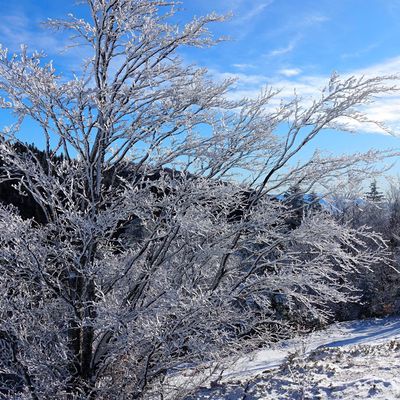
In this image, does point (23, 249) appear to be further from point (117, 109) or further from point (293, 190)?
point (293, 190)

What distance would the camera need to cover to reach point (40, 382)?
15.8ft

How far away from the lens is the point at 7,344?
5180 mm

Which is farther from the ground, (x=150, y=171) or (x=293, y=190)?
(x=150, y=171)

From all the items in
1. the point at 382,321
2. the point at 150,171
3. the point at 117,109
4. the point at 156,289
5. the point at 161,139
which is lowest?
the point at 382,321

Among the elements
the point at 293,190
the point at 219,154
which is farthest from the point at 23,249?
the point at 293,190

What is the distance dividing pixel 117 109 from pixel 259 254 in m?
2.65

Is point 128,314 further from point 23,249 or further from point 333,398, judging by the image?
point 333,398

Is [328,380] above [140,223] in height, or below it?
below

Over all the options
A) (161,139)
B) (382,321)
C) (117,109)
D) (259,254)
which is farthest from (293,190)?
(382,321)

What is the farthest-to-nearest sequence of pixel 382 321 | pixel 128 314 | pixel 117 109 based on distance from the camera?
pixel 382 321, pixel 117 109, pixel 128 314

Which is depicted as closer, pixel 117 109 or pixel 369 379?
pixel 117 109

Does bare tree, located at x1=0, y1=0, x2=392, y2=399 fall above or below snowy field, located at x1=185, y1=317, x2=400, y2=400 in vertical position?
above

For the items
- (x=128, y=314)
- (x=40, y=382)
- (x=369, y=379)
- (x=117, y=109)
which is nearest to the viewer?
(x=128, y=314)

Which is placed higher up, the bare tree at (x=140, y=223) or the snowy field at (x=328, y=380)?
the bare tree at (x=140, y=223)
